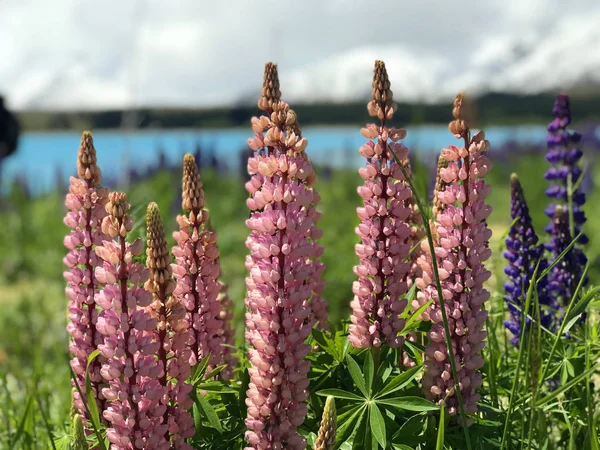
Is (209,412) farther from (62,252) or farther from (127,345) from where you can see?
(62,252)

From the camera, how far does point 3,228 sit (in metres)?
11.8

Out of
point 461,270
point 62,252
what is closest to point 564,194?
point 461,270

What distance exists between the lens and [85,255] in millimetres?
1865

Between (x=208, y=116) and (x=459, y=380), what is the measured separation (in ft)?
81.4

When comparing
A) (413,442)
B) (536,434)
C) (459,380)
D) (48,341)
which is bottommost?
(48,341)

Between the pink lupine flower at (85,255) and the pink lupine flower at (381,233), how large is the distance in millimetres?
695

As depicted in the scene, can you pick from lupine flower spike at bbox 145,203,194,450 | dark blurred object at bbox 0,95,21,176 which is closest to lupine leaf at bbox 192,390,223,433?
lupine flower spike at bbox 145,203,194,450

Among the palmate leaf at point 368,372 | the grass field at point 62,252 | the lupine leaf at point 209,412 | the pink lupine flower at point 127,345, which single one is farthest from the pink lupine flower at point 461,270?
the grass field at point 62,252

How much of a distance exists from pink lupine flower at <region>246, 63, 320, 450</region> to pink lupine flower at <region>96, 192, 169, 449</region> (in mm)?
228

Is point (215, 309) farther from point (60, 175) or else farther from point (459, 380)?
point (60, 175)

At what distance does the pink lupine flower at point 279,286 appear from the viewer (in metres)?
1.57

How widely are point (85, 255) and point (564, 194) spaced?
1.92 meters

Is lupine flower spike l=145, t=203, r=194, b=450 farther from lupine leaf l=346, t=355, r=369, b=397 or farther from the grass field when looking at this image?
the grass field

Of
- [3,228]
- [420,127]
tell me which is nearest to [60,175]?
[3,228]
